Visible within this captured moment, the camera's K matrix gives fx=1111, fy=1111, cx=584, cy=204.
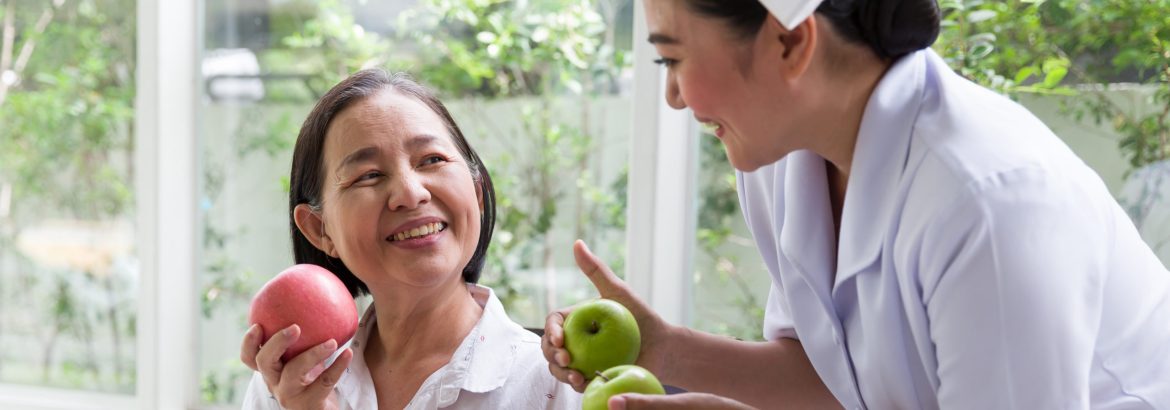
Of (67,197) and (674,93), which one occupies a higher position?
(674,93)

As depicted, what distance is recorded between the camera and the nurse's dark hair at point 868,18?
1.02m

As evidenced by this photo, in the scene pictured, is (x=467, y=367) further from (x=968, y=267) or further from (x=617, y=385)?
(x=968, y=267)

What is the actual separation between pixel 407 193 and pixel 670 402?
54 centimetres

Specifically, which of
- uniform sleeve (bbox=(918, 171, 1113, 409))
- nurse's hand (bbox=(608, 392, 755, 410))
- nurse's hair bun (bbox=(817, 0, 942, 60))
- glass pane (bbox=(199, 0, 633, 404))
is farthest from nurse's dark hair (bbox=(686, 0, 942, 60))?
glass pane (bbox=(199, 0, 633, 404))

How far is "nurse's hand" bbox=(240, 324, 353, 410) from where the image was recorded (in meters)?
1.36

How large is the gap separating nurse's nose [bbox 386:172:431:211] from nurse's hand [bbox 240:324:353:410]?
0.67 feet

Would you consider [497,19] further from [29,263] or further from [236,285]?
[29,263]

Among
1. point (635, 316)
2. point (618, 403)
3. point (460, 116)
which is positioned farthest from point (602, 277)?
point (460, 116)

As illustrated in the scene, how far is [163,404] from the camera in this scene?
3250 mm

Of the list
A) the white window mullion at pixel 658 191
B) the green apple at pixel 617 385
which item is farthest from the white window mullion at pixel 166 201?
the green apple at pixel 617 385

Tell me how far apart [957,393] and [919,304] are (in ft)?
0.29

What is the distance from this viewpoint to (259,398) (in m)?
1.64

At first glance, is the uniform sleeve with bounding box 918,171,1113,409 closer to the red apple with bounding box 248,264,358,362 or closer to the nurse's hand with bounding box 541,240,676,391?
the nurse's hand with bounding box 541,240,676,391

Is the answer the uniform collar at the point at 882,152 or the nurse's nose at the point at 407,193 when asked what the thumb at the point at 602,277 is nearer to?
the nurse's nose at the point at 407,193
